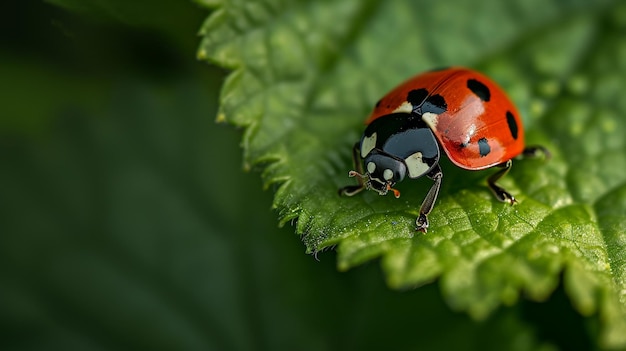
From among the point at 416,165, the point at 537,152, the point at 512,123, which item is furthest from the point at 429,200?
the point at 537,152

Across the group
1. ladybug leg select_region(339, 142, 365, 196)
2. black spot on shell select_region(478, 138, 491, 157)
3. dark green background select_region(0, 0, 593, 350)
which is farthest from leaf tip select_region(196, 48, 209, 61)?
black spot on shell select_region(478, 138, 491, 157)

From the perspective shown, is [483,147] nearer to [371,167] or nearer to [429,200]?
[429,200]

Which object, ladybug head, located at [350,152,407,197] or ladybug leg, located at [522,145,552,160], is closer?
ladybug head, located at [350,152,407,197]

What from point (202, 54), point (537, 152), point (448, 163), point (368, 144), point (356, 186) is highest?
point (202, 54)

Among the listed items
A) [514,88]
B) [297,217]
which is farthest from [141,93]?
[514,88]

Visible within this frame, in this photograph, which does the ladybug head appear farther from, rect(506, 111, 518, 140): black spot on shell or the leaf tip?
the leaf tip

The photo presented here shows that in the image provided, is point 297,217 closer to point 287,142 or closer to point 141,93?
point 287,142
